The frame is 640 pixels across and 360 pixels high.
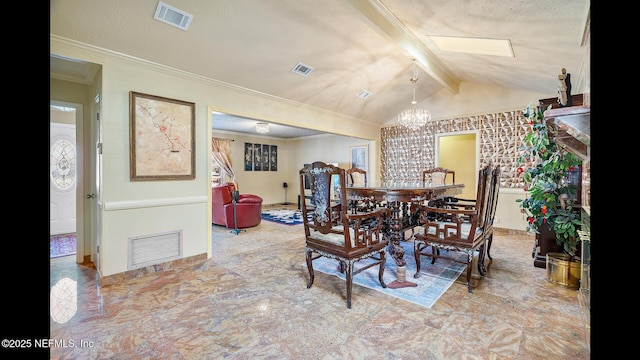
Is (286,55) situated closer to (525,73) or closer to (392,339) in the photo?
(392,339)

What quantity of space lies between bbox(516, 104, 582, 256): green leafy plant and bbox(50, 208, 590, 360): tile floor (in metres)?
0.56

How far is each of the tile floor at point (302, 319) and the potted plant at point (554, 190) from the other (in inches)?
21.2

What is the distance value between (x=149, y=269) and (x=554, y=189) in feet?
14.4

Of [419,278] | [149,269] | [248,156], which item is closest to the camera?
[419,278]

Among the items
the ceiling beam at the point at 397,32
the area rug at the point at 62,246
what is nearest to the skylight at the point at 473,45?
the ceiling beam at the point at 397,32

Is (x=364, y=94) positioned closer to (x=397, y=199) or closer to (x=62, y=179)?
(x=397, y=199)

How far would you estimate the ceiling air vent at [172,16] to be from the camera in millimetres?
2338

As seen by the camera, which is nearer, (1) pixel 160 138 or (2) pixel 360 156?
(1) pixel 160 138

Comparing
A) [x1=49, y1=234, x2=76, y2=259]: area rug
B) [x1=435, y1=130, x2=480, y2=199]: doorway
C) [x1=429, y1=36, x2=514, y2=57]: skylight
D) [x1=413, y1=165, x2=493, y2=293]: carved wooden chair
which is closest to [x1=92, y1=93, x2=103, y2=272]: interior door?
[x1=49, y1=234, x2=76, y2=259]: area rug

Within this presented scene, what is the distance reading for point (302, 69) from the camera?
369 centimetres

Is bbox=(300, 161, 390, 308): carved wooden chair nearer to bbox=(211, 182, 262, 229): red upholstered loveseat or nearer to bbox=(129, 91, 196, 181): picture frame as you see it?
bbox=(129, 91, 196, 181): picture frame

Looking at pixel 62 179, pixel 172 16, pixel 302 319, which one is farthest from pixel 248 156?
pixel 302 319

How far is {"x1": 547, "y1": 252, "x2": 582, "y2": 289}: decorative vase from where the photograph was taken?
251 centimetres
